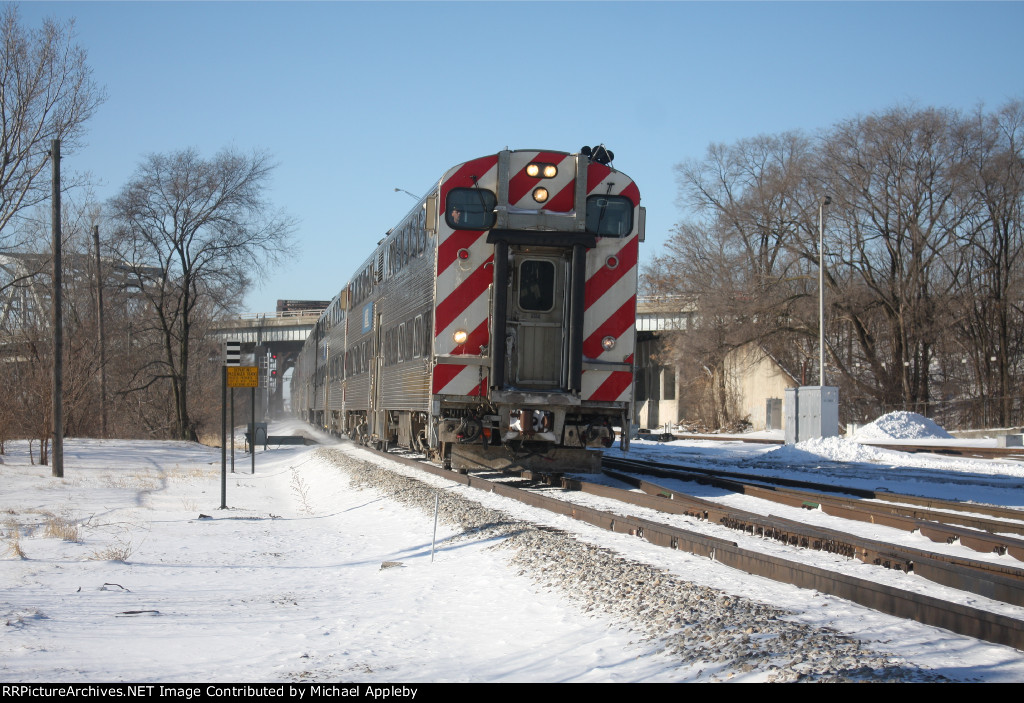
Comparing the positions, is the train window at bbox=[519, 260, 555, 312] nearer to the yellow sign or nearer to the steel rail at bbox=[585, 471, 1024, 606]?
Answer: the steel rail at bbox=[585, 471, 1024, 606]

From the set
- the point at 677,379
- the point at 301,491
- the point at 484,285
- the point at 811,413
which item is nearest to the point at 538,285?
the point at 484,285

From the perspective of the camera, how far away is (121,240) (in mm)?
33594

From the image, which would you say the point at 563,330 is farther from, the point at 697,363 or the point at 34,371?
the point at 697,363

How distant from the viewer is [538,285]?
12.2 metres

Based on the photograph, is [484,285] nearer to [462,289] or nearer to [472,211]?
[462,289]

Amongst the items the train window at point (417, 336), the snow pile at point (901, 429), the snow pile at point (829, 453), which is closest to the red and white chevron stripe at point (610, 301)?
the train window at point (417, 336)

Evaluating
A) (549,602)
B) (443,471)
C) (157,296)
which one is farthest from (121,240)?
(549,602)

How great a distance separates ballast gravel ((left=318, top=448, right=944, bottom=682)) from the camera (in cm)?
406

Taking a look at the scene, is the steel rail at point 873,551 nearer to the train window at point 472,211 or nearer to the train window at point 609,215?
the train window at point 609,215

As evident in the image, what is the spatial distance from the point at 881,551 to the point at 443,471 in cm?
948

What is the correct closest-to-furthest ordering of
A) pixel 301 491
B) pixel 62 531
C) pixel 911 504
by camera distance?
1. pixel 62 531
2. pixel 911 504
3. pixel 301 491

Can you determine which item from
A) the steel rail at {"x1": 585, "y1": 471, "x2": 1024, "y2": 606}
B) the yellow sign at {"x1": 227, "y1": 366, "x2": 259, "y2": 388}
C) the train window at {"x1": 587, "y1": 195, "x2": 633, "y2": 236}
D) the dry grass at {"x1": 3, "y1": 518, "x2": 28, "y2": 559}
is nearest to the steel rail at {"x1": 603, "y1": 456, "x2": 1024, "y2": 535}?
the steel rail at {"x1": 585, "y1": 471, "x2": 1024, "y2": 606}

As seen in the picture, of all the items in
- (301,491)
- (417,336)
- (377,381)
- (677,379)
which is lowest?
(301,491)

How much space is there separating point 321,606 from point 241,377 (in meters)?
10.6
